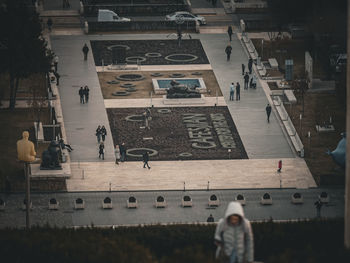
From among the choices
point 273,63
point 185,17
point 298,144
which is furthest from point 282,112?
point 185,17

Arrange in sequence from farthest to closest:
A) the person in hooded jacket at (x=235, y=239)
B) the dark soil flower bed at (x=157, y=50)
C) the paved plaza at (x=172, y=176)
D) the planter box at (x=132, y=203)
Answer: the dark soil flower bed at (x=157, y=50), the planter box at (x=132, y=203), the paved plaza at (x=172, y=176), the person in hooded jacket at (x=235, y=239)

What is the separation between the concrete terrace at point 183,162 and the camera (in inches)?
3745

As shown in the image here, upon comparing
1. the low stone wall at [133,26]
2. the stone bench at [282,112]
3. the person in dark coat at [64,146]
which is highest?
the low stone wall at [133,26]

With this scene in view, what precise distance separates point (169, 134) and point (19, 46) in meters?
14.7

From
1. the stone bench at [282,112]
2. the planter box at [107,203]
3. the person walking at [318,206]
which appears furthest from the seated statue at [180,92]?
the person walking at [318,206]

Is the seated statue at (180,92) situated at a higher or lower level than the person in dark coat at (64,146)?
higher

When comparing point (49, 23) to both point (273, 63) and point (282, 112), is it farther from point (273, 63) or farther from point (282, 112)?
point (282, 112)

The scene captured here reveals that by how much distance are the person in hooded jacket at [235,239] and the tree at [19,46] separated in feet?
235

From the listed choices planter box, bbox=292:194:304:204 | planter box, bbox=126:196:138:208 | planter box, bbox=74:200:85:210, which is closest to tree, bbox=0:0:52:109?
planter box, bbox=74:200:85:210

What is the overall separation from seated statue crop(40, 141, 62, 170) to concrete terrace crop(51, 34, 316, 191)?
1.45 m

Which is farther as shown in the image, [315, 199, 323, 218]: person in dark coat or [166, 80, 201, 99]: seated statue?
[166, 80, 201, 99]: seated statue

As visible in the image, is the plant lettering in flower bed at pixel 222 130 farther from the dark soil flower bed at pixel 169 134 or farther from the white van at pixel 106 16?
the white van at pixel 106 16

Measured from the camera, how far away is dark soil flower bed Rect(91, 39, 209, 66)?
127438mm

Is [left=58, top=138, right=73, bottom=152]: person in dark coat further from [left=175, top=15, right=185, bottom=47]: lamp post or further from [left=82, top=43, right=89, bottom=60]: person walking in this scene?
[left=175, top=15, right=185, bottom=47]: lamp post
